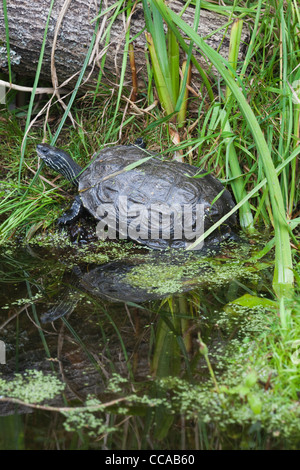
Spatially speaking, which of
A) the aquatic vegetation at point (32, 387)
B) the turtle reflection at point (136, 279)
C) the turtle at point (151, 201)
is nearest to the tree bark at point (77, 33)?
the turtle at point (151, 201)

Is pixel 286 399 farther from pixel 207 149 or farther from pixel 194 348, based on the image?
pixel 207 149

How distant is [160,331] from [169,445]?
2.07 feet

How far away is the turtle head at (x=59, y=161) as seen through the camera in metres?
3.31

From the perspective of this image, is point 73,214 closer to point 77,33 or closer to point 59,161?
point 59,161

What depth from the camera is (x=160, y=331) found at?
2025 millimetres

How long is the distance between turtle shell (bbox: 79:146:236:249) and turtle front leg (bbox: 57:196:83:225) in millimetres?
66

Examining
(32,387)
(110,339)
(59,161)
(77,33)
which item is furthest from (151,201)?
(32,387)

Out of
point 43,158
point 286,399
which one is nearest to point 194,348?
point 286,399

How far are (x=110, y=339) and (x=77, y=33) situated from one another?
242 cm

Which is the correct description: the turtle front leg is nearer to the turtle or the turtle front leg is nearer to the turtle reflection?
the turtle

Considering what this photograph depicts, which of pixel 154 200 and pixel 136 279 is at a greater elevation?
pixel 154 200

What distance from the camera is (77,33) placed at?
3.45m

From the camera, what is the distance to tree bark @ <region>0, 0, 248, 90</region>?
337 centimetres

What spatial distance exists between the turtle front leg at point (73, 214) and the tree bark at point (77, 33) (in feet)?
2.99
